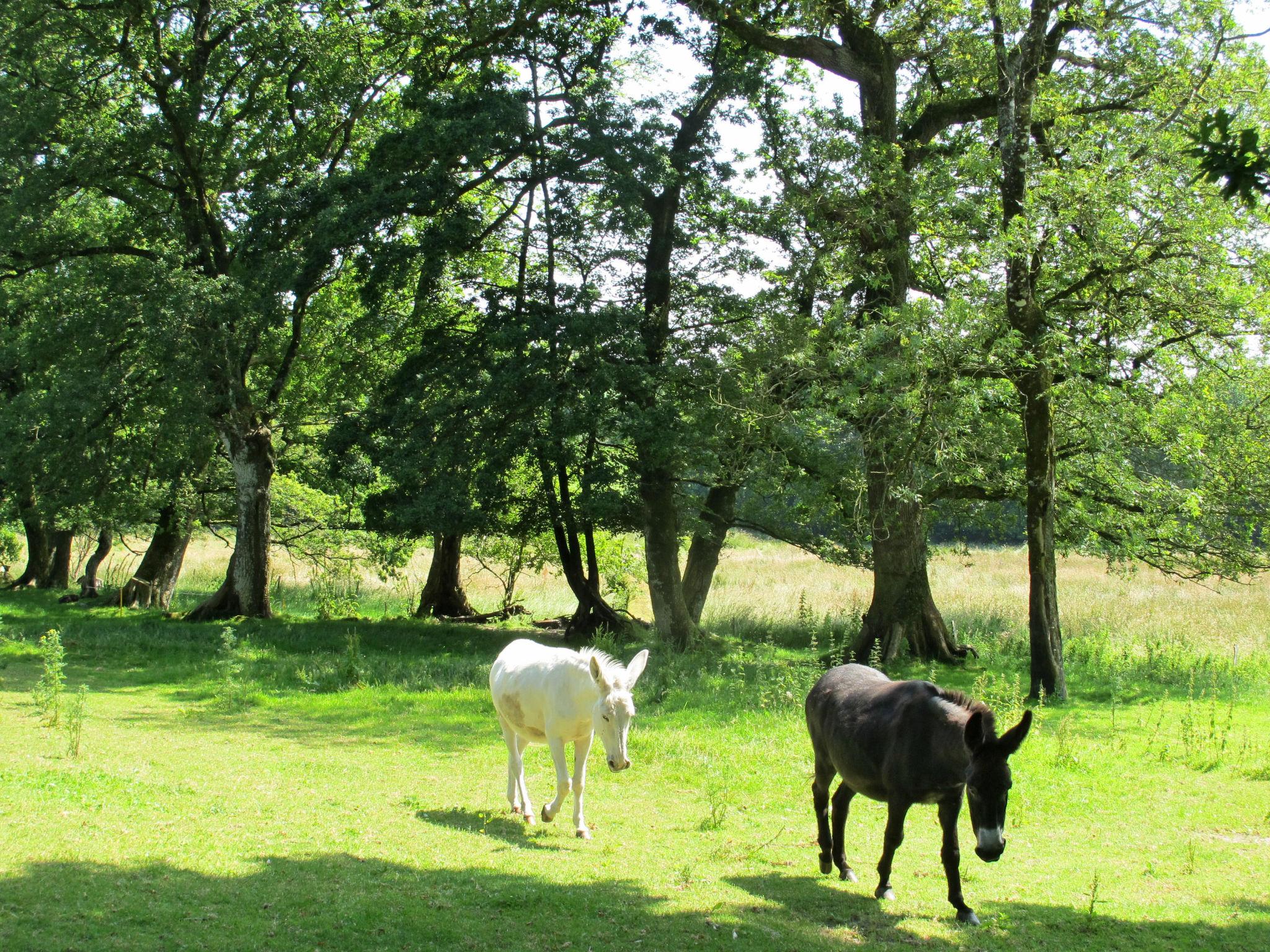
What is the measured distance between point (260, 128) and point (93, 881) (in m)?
21.5

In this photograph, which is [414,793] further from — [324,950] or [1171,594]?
[1171,594]

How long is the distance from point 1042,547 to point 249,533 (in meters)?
17.9

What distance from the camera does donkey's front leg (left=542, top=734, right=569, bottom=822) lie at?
27.8 feet

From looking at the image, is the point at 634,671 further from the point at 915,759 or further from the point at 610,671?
the point at 915,759

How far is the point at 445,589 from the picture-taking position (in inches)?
1104

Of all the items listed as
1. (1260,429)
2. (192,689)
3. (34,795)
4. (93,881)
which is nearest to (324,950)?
(93,881)

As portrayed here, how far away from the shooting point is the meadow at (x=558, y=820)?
20.2ft

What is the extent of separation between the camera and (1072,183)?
14.0m

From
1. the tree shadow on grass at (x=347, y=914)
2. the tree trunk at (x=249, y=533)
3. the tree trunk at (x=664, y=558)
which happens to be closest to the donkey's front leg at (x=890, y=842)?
the tree shadow on grass at (x=347, y=914)

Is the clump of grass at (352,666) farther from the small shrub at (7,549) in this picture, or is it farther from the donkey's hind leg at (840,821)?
the small shrub at (7,549)

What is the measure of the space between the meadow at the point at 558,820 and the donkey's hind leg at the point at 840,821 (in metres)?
0.17

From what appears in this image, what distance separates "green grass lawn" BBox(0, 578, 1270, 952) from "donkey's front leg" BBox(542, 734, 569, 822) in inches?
6.6

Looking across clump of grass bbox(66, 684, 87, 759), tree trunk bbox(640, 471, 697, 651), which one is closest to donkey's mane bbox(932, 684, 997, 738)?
clump of grass bbox(66, 684, 87, 759)

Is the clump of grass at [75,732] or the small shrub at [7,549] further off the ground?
the small shrub at [7,549]
